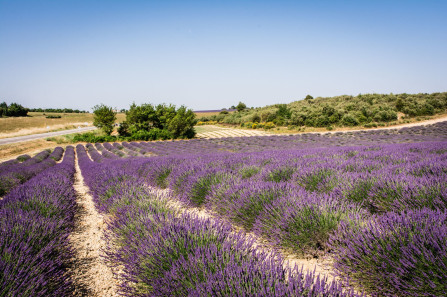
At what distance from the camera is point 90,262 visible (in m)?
2.54

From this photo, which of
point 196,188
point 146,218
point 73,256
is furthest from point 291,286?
point 196,188

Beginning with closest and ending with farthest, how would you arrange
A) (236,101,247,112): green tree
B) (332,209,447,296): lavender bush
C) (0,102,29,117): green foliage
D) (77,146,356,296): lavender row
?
(77,146,356,296): lavender row → (332,209,447,296): lavender bush → (0,102,29,117): green foliage → (236,101,247,112): green tree

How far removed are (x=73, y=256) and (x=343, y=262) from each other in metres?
2.85

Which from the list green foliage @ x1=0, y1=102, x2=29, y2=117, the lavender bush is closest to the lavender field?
the lavender bush

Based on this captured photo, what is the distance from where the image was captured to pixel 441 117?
33562 millimetres

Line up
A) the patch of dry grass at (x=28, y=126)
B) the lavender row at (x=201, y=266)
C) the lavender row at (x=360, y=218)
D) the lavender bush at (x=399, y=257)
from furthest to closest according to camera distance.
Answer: the patch of dry grass at (x=28, y=126) → the lavender row at (x=360, y=218) → the lavender bush at (x=399, y=257) → the lavender row at (x=201, y=266)

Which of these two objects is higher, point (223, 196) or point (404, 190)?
point (404, 190)

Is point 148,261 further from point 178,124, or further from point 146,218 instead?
point 178,124

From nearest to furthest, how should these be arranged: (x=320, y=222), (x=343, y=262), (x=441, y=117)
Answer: (x=343, y=262)
(x=320, y=222)
(x=441, y=117)

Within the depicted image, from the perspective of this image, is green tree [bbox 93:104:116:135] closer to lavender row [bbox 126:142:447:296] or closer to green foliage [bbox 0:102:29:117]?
lavender row [bbox 126:142:447:296]

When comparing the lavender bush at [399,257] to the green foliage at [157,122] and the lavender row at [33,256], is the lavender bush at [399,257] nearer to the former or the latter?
the lavender row at [33,256]

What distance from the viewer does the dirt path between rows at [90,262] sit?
6.75 ft

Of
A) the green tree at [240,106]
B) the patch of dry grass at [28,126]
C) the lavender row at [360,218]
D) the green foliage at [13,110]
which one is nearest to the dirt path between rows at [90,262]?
the lavender row at [360,218]

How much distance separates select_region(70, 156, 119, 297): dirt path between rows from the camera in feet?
6.75
